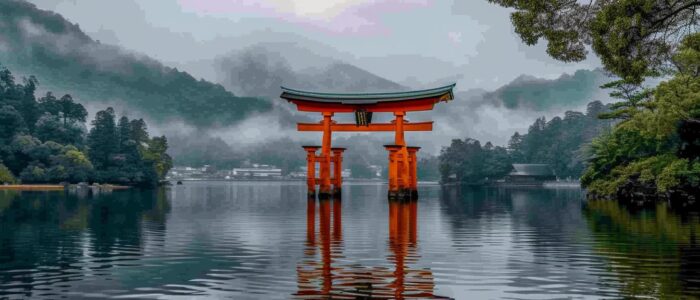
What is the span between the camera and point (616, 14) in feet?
46.1

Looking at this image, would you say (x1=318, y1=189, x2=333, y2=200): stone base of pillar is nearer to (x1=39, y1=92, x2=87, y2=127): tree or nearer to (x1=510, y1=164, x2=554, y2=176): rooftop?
(x1=39, y1=92, x2=87, y2=127): tree

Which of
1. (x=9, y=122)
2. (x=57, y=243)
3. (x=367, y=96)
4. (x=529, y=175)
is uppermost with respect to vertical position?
(x=9, y=122)

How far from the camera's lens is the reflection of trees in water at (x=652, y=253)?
1005 centimetres

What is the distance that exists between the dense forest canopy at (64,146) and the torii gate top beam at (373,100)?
40146mm

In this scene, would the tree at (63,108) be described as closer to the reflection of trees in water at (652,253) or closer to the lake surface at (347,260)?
the lake surface at (347,260)

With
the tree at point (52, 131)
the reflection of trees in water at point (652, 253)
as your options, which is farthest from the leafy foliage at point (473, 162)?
the reflection of trees in water at point (652, 253)

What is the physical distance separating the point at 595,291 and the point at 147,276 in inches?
284

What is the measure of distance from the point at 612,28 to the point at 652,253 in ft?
16.2

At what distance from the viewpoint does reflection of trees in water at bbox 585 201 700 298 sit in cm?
1005

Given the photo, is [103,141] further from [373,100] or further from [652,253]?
[652,253]

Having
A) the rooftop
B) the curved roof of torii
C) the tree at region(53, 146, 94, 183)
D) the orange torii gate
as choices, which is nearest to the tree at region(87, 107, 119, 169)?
the tree at region(53, 146, 94, 183)

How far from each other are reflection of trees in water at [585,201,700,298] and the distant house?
266ft

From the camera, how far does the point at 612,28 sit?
14.3 meters

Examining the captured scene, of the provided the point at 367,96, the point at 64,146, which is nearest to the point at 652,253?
the point at 367,96
